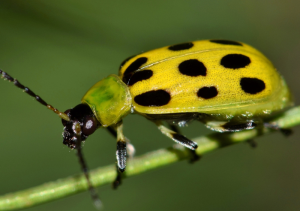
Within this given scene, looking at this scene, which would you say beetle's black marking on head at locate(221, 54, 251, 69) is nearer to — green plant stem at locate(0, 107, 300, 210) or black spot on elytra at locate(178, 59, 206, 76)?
black spot on elytra at locate(178, 59, 206, 76)

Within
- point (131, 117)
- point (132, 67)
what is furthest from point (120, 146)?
point (131, 117)

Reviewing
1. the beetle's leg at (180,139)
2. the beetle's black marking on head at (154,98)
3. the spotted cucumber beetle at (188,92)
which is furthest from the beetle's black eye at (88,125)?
the beetle's leg at (180,139)

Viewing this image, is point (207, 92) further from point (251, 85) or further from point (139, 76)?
point (139, 76)

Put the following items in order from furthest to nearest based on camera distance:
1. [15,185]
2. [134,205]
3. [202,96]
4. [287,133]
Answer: [134,205], [15,185], [287,133], [202,96]

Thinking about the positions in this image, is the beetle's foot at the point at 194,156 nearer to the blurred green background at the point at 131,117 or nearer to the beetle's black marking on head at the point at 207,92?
the beetle's black marking on head at the point at 207,92

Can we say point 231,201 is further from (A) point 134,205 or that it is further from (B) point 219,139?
(B) point 219,139

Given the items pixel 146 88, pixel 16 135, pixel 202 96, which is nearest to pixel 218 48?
pixel 202 96
